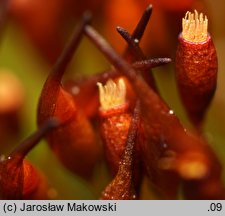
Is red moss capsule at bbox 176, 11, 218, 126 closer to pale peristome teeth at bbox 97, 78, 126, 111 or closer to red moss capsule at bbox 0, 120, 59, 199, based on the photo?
pale peristome teeth at bbox 97, 78, 126, 111

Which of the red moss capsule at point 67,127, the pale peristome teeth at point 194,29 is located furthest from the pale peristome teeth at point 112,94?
the pale peristome teeth at point 194,29

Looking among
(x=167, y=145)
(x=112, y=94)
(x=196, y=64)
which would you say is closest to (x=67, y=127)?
(x=112, y=94)

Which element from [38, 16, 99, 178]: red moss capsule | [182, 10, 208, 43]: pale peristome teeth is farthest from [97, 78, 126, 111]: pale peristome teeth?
[182, 10, 208, 43]: pale peristome teeth

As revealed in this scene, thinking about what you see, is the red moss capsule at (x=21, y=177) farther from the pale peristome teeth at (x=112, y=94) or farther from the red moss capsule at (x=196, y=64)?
the red moss capsule at (x=196, y=64)

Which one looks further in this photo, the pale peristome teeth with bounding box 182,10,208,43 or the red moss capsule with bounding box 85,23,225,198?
the pale peristome teeth with bounding box 182,10,208,43
